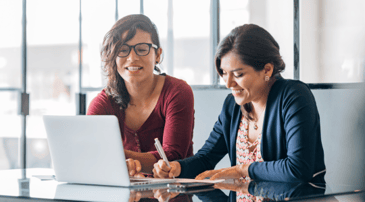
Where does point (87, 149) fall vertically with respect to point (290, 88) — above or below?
below

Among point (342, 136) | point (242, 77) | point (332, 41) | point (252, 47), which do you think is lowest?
point (342, 136)

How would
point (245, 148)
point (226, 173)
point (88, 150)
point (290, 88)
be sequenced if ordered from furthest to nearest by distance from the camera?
point (245, 148) < point (290, 88) < point (226, 173) < point (88, 150)

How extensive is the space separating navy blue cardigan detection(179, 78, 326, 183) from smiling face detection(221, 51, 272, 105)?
0.20ft

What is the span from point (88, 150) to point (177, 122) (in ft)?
2.00

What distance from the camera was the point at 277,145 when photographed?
127 cm

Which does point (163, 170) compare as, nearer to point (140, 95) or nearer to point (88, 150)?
point (88, 150)

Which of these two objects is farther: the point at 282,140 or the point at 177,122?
the point at 177,122

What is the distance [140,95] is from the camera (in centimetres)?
166

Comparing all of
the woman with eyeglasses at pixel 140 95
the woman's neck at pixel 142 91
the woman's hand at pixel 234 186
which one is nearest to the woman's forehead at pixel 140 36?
the woman with eyeglasses at pixel 140 95

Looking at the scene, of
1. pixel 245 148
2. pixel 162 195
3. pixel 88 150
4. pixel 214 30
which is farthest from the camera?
pixel 214 30

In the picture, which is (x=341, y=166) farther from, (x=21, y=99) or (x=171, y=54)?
(x=21, y=99)

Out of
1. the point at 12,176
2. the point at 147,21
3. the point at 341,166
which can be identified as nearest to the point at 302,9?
→ the point at 341,166

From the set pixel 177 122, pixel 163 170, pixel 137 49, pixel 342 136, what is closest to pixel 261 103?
pixel 177 122

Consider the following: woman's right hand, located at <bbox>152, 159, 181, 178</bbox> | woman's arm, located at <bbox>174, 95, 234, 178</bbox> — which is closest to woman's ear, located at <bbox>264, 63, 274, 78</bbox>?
woman's arm, located at <bbox>174, 95, 234, 178</bbox>
